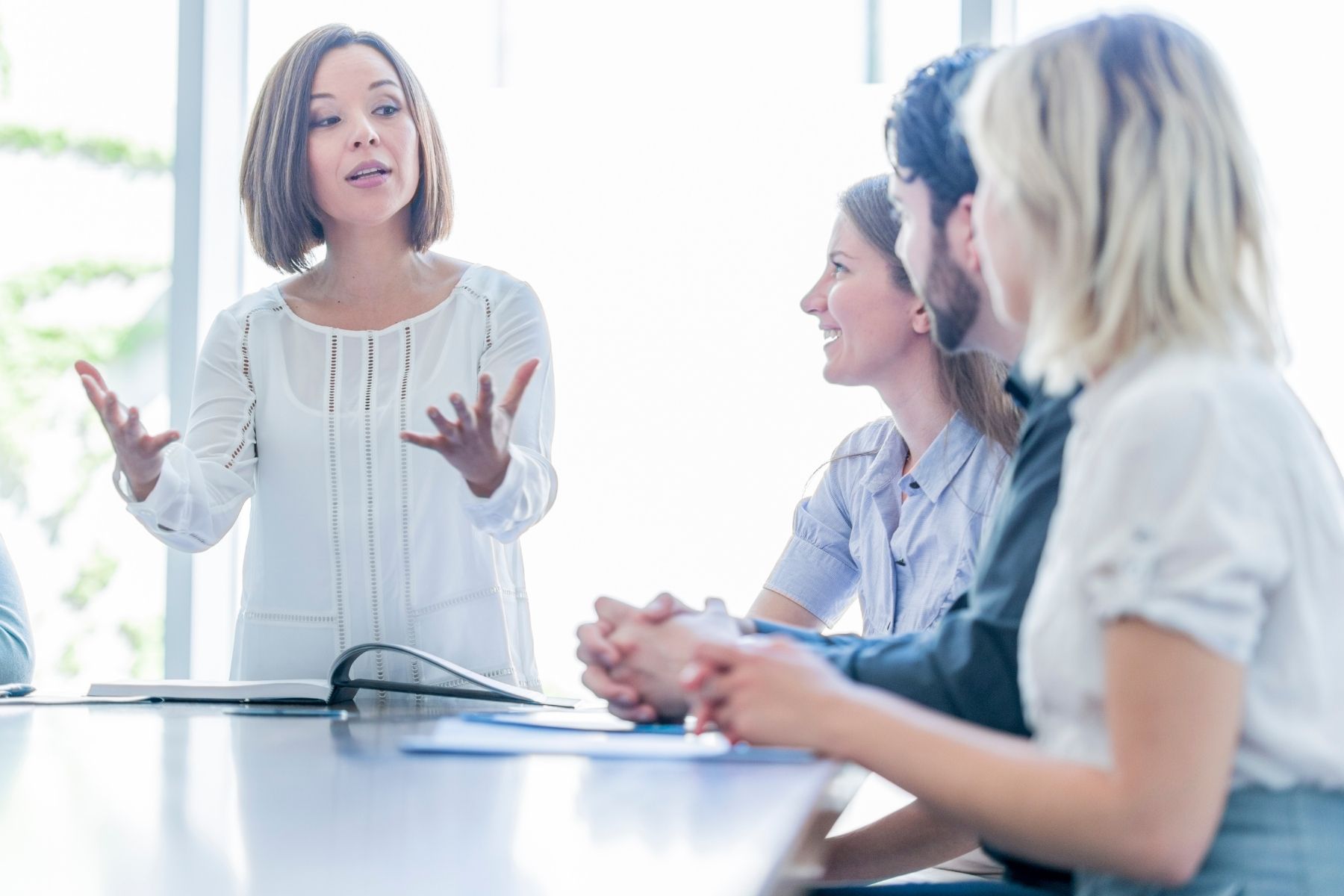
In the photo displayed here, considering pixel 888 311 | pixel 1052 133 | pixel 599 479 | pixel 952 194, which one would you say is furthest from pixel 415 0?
pixel 1052 133

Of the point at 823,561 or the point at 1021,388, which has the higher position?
the point at 1021,388

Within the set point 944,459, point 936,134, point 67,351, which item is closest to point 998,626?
point 936,134

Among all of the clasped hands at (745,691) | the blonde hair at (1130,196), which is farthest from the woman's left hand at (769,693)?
the blonde hair at (1130,196)

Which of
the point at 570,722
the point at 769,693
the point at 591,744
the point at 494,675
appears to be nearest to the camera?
the point at 769,693

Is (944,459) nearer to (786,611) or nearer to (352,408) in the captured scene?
(786,611)

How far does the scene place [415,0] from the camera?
11.3ft

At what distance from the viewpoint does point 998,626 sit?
1093mm

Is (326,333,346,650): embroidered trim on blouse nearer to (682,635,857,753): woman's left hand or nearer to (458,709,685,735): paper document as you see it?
(458,709,685,735): paper document

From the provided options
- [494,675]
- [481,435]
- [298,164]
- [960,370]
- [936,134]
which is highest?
[298,164]

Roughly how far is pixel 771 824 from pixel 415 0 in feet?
10.3

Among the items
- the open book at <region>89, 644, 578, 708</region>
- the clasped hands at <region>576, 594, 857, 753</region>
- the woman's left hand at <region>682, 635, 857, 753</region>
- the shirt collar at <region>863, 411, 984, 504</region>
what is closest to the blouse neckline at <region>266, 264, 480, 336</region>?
the open book at <region>89, 644, 578, 708</region>

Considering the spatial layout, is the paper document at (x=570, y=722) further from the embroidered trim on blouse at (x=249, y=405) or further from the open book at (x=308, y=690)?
the embroidered trim on blouse at (x=249, y=405)

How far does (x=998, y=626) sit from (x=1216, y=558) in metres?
0.36

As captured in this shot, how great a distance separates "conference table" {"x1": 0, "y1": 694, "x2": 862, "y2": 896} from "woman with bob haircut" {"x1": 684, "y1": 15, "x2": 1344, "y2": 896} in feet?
0.37
